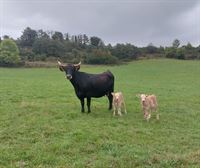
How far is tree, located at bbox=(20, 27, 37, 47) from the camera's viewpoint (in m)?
154

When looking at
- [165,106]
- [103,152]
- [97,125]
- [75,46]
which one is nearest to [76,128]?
[97,125]

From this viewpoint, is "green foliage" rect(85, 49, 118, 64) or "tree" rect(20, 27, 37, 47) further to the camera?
"tree" rect(20, 27, 37, 47)

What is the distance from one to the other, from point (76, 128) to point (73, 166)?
3712 millimetres

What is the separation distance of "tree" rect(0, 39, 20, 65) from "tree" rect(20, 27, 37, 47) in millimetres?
39358

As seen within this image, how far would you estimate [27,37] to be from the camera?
525 feet

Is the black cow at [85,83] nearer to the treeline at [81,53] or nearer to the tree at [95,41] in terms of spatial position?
the treeline at [81,53]

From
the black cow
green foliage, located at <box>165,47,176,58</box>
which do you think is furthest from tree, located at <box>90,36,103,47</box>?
the black cow

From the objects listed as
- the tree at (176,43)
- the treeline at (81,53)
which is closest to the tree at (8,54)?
the treeline at (81,53)

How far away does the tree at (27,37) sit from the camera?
15350 centimetres

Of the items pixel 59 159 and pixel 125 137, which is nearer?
pixel 59 159

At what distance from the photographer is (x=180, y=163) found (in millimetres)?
7914

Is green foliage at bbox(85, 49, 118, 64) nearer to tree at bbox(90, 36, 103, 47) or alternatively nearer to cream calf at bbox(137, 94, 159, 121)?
tree at bbox(90, 36, 103, 47)

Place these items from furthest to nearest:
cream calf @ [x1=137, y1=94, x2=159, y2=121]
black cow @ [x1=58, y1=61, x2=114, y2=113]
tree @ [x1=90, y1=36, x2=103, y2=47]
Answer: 1. tree @ [x1=90, y1=36, x2=103, y2=47]
2. black cow @ [x1=58, y1=61, x2=114, y2=113]
3. cream calf @ [x1=137, y1=94, x2=159, y2=121]

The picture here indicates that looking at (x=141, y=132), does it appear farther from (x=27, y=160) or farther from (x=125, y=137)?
(x=27, y=160)
